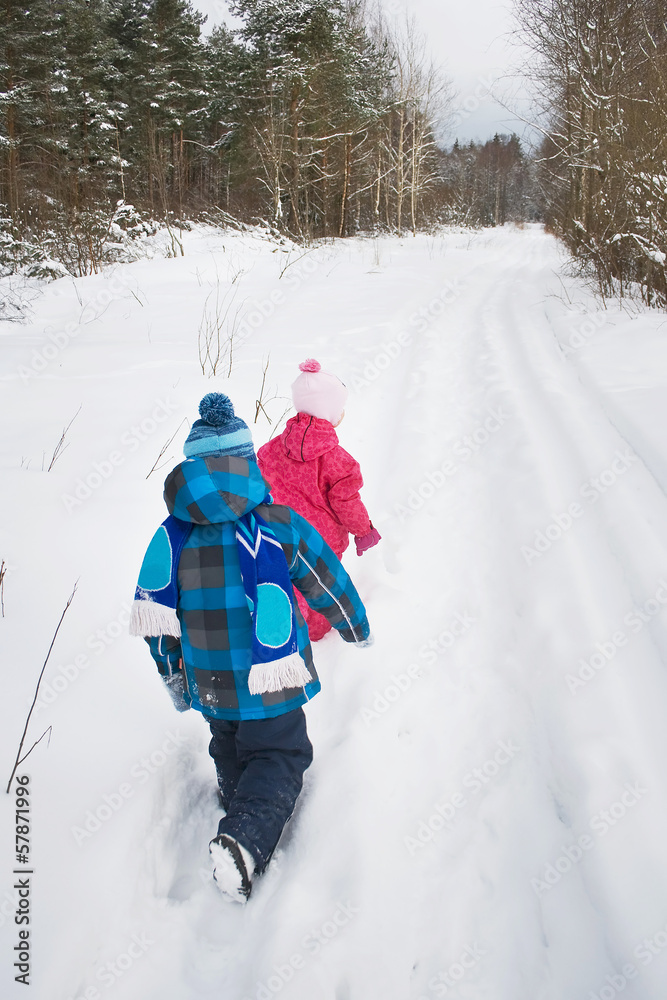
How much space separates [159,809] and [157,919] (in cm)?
30

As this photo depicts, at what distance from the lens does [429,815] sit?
5.11ft

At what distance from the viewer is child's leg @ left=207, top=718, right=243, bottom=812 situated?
64.7 inches

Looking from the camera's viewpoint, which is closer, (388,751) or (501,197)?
(388,751)

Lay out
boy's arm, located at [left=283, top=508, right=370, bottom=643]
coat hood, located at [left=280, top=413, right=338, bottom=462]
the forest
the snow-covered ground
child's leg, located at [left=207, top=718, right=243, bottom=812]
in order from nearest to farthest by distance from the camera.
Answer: the snow-covered ground < boy's arm, located at [left=283, top=508, right=370, bottom=643] < child's leg, located at [left=207, top=718, right=243, bottom=812] < coat hood, located at [left=280, top=413, right=338, bottom=462] < the forest

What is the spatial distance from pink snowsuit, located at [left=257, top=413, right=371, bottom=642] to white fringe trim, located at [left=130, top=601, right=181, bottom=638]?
89cm

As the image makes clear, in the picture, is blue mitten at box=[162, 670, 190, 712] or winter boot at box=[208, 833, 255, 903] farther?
blue mitten at box=[162, 670, 190, 712]

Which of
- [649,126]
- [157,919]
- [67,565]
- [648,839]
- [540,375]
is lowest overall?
[157,919]

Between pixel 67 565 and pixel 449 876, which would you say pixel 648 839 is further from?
pixel 67 565

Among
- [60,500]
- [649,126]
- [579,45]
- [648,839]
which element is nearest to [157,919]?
[648,839]

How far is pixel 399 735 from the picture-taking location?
181 centimetres

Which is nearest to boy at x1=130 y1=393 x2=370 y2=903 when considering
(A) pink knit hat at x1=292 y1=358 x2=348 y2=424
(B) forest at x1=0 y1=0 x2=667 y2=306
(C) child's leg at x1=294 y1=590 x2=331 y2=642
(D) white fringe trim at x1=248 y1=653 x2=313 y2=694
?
(D) white fringe trim at x1=248 y1=653 x2=313 y2=694

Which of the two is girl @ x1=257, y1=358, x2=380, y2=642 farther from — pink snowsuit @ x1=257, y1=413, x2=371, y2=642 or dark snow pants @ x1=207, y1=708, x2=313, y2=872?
dark snow pants @ x1=207, y1=708, x2=313, y2=872

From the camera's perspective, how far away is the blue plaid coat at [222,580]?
1.34 m

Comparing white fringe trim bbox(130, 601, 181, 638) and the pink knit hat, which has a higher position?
the pink knit hat
